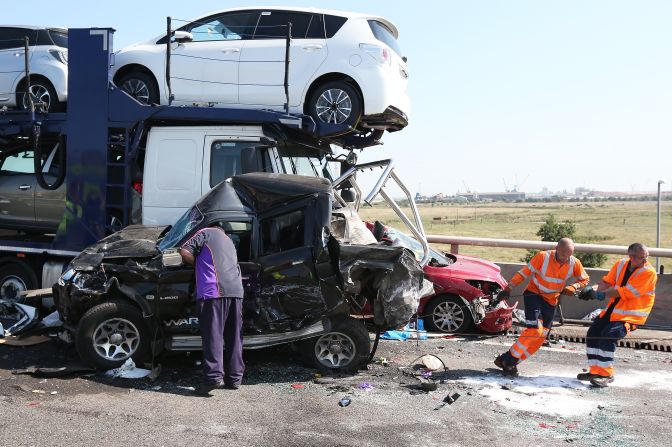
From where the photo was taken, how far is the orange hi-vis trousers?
735 cm

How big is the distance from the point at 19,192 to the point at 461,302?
5863 millimetres

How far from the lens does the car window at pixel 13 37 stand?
9.80 metres

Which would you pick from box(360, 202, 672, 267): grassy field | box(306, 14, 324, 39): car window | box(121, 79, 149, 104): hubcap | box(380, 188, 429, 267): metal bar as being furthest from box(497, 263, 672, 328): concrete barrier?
box(121, 79, 149, 104): hubcap

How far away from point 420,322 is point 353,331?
2.44m

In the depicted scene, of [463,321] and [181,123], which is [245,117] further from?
[463,321]

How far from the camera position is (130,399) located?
6246 mm

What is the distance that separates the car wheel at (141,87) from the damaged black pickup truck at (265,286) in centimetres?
248

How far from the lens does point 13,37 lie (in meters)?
9.91

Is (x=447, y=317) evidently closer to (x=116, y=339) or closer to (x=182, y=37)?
(x=116, y=339)

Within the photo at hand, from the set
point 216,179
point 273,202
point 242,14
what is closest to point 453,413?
point 273,202

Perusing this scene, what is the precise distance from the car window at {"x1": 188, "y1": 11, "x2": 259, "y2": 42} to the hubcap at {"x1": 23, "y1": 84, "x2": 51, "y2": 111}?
206 centimetres

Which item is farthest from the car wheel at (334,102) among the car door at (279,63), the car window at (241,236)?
the car window at (241,236)

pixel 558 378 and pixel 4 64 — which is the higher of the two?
pixel 4 64

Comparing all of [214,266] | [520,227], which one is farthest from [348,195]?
[520,227]
